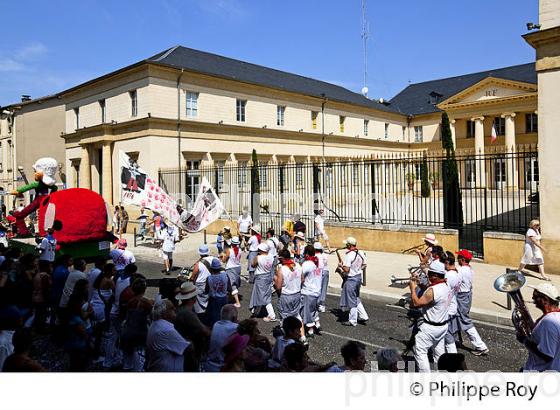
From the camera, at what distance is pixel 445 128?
115ft

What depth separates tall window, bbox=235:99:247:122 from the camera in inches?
1222

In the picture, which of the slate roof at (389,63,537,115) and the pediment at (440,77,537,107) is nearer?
the pediment at (440,77,537,107)

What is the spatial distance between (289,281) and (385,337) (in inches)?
76.7

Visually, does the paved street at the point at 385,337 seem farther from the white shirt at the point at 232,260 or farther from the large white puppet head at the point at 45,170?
the large white puppet head at the point at 45,170

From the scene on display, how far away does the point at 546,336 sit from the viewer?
4285 mm

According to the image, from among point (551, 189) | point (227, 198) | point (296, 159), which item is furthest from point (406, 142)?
point (551, 189)

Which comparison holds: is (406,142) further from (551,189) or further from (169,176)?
(551,189)

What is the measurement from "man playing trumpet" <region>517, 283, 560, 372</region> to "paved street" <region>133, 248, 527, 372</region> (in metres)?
2.24

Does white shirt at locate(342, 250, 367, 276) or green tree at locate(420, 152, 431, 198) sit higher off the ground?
green tree at locate(420, 152, 431, 198)

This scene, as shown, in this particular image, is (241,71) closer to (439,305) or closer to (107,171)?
(107,171)

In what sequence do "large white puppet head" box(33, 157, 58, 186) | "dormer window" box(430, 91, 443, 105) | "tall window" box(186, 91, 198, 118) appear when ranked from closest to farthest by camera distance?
"large white puppet head" box(33, 157, 58, 186)
"tall window" box(186, 91, 198, 118)
"dormer window" box(430, 91, 443, 105)

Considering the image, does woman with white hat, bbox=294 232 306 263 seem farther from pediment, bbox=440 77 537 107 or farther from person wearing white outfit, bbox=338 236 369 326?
pediment, bbox=440 77 537 107

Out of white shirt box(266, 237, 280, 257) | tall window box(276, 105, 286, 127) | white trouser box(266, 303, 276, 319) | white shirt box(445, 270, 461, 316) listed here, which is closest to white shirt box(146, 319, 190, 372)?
white shirt box(445, 270, 461, 316)

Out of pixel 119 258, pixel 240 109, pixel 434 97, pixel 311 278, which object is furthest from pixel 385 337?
pixel 434 97
